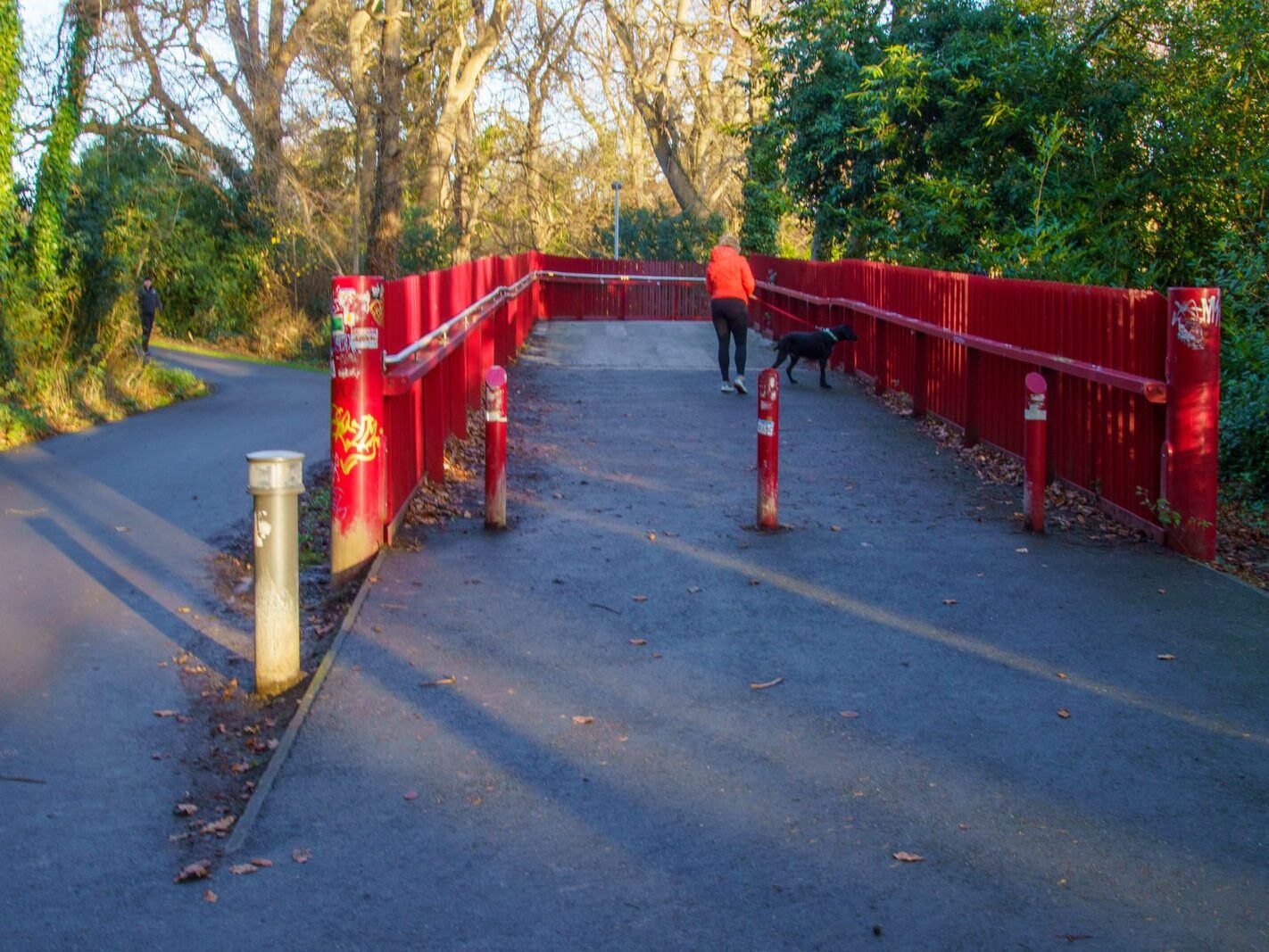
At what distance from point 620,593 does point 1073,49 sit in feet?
49.3

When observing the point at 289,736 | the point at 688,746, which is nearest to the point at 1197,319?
the point at 688,746

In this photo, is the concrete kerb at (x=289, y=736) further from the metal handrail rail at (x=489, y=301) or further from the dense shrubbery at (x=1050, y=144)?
the dense shrubbery at (x=1050, y=144)

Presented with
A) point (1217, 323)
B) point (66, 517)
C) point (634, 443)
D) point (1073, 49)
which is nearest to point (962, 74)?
point (1073, 49)

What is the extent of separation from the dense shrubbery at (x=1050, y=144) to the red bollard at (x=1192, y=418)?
3.66m

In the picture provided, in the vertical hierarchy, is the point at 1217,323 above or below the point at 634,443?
above

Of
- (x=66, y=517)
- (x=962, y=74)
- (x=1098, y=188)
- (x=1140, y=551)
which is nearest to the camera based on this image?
(x=1140, y=551)

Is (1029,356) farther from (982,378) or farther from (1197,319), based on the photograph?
(1197,319)

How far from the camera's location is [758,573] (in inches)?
328

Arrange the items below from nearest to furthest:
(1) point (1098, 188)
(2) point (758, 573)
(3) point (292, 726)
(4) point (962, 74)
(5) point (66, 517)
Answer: (3) point (292, 726) → (2) point (758, 573) → (5) point (66, 517) → (1) point (1098, 188) → (4) point (962, 74)

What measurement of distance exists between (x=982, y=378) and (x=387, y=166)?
17028 millimetres

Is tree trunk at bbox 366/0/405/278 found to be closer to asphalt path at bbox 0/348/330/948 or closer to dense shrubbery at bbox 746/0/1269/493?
dense shrubbery at bbox 746/0/1269/493

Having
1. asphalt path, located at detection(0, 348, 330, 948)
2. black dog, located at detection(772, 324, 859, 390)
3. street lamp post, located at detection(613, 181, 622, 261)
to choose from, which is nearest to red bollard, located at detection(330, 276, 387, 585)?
asphalt path, located at detection(0, 348, 330, 948)

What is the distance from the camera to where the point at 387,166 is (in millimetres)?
27344

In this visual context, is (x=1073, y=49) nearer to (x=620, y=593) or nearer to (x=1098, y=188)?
(x=1098, y=188)
